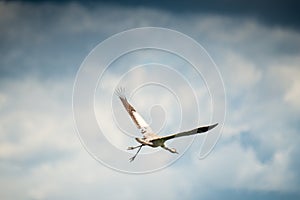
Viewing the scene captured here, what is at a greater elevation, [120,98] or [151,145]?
[120,98]

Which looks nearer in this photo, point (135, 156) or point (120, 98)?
point (135, 156)

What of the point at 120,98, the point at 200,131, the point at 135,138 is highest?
the point at 120,98

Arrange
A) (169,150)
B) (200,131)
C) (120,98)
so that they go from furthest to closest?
(120,98) < (169,150) < (200,131)

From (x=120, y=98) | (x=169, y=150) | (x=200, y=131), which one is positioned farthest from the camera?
(x=120, y=98)

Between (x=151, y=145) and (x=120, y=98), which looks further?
(x=120, y=98)

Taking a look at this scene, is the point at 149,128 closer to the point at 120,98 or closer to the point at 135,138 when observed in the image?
the point at 135,138

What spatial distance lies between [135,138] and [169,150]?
16.2 ft

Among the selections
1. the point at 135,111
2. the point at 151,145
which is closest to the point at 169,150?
the point at 151,145

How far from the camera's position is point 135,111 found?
4419 inches

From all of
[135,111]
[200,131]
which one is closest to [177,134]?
[200,131]

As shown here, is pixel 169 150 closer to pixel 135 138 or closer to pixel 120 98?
pixel 135 138

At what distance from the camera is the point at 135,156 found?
4166 inches

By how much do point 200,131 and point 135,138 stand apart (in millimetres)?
10313

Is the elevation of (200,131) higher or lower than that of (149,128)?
lower
